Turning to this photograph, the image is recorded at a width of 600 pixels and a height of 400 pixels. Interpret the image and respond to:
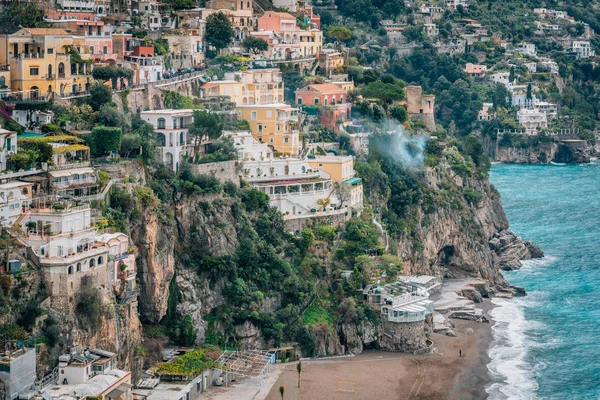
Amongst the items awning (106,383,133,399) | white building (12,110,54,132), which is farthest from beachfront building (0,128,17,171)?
awning (106,383,133,399)

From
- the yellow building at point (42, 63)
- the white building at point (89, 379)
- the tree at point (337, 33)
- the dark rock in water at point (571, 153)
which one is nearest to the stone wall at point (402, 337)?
the white building at point (89, 379)

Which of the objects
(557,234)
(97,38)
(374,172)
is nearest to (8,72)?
(97,38)

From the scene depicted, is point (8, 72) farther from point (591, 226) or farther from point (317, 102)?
point (591, 226)

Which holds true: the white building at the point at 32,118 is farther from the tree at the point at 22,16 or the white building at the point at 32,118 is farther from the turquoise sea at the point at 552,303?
the turquoise sea at the point at 552,303

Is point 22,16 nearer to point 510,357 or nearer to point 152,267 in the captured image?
point 152,267

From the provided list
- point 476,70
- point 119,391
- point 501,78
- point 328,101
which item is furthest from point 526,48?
point 119,391

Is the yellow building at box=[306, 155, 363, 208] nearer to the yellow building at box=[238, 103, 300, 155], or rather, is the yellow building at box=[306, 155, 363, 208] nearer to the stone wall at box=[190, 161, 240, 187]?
the yellow building at box=[238, 103, 300, 155]
